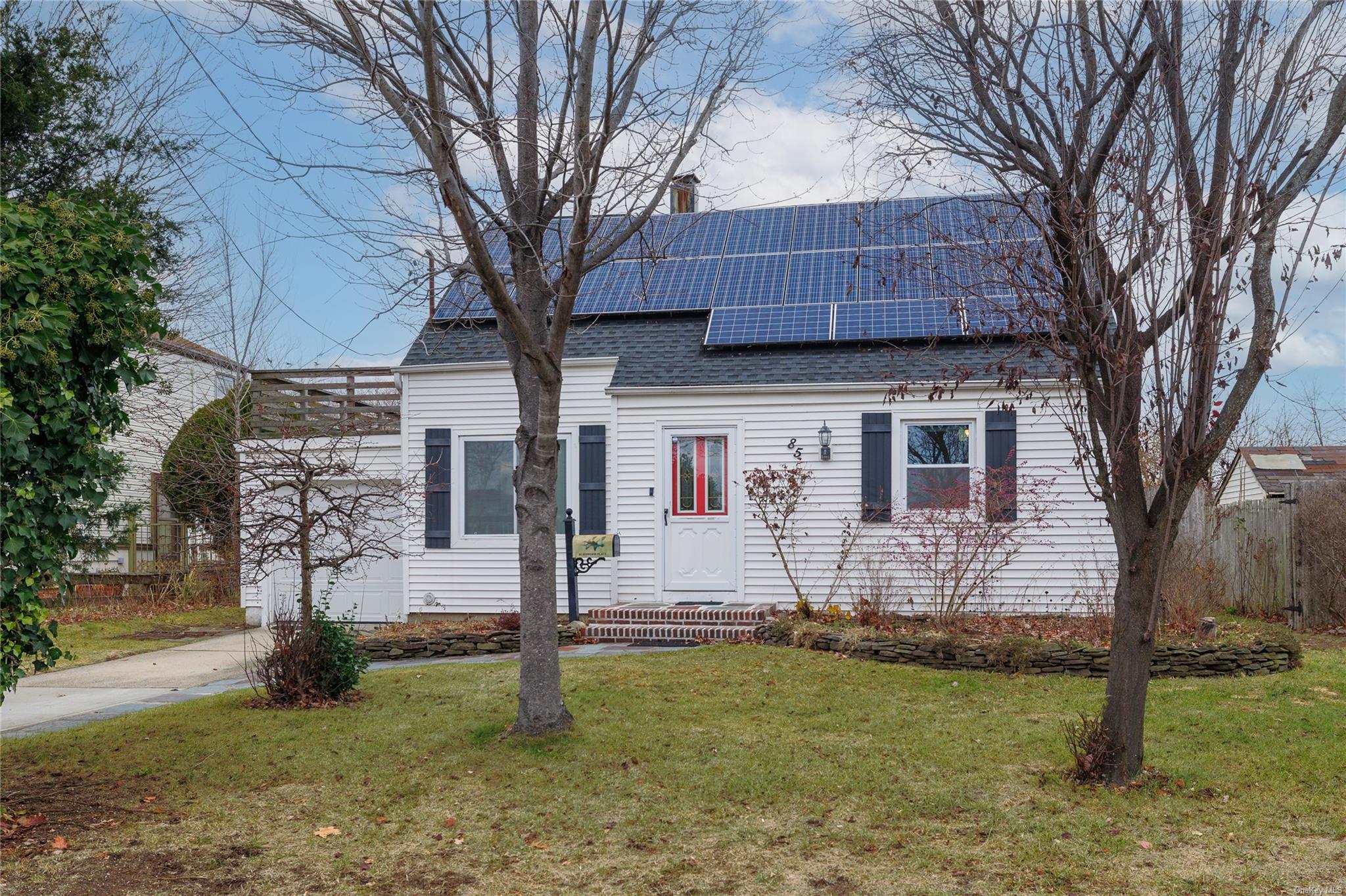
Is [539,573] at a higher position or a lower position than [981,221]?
lower

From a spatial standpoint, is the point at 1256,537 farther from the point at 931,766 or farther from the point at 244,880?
the point at 244,880

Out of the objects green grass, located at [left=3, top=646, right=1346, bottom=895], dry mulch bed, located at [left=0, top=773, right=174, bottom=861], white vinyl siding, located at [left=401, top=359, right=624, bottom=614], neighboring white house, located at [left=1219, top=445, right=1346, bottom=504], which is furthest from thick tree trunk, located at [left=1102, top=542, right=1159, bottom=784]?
neighboring white house, located at [left=1219, top=445, right=1346, bottom=504]

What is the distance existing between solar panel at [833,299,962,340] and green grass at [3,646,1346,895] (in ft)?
18.5

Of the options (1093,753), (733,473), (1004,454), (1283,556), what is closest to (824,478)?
(733,473)

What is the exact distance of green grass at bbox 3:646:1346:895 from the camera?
522cm

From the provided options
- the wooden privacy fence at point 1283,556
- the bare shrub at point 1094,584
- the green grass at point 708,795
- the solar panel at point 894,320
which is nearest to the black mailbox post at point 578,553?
the solar panel at point 894,320

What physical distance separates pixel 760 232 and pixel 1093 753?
12.1 m

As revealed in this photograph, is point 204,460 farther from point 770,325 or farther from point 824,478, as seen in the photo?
point 824,478

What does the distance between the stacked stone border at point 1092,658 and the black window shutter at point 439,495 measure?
7.16 metres

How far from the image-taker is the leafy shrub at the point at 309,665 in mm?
8883

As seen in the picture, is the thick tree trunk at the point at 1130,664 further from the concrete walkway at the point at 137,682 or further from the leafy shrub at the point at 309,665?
the concrete walkway at the point at 137,682

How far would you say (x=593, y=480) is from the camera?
579 inches

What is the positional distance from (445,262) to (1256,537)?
12837 mm

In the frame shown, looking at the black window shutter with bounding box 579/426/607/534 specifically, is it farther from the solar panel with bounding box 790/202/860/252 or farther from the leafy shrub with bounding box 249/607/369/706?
the leafy shrub with bounding box 249/607/369/706
